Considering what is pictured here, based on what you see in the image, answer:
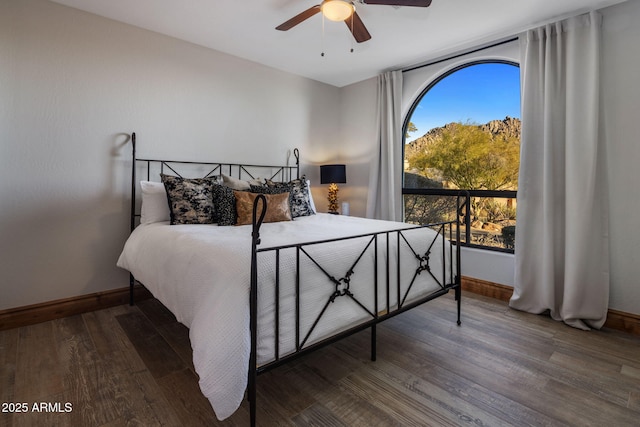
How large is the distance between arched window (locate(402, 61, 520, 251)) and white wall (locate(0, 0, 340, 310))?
7.45ft

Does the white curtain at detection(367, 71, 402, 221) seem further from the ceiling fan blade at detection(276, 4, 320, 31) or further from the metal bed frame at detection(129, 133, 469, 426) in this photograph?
the ceiling fan blade at detection(276, 4, 320, 31)

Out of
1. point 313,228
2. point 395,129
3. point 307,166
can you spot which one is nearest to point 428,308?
point 313,228

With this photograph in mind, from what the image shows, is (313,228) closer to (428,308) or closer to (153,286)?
(153,286)

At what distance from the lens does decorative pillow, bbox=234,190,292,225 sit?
2555 millimetres

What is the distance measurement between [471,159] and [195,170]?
293cm

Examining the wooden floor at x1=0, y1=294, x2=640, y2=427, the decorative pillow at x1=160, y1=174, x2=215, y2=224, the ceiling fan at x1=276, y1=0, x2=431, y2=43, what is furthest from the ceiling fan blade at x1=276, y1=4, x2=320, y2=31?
the wooden floor at x1=0, y1=294, x2=640, y2=427

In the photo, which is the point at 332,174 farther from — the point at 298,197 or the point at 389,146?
the point at 298,197

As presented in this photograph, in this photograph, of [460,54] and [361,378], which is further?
[460,54]

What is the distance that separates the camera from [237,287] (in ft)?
4.27

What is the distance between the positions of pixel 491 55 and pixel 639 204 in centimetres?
184

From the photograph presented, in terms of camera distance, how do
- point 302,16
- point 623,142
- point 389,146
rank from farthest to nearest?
1. point 389,146
2. point 623,142
3. point 302,16

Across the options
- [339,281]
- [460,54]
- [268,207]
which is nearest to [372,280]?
[339,281]

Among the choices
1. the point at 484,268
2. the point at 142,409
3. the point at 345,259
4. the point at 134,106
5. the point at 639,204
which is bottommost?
the point at 142,409

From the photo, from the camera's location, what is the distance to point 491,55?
3.16m
